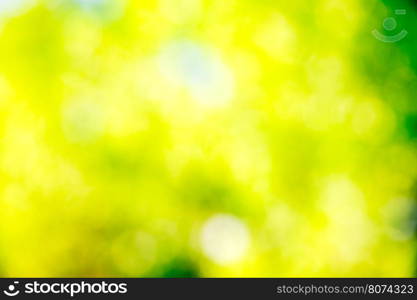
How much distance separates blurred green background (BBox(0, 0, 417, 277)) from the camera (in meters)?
0.76

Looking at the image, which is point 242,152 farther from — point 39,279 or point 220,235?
point 39,279

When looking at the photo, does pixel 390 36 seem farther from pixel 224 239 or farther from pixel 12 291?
pixel 12 291

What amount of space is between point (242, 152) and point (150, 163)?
15 centimetres

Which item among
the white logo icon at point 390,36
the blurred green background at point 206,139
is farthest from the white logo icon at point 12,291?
the white logo icon at point 390,36

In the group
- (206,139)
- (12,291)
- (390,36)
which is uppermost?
(390,36)

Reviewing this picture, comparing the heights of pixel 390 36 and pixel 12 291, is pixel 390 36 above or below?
above

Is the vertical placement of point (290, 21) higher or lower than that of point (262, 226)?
higher

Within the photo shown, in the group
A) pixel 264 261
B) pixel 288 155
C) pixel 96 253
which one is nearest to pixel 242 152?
pixel 288 155

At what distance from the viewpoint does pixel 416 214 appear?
2.62ft

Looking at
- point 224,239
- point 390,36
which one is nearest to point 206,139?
point 224,239

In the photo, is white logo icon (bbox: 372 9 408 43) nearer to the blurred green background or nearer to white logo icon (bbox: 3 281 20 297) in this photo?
the blurred green background

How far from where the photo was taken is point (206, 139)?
775 millimetres

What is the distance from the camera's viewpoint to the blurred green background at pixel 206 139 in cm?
76

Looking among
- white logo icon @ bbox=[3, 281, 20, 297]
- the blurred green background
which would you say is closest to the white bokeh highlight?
the blurred green background
